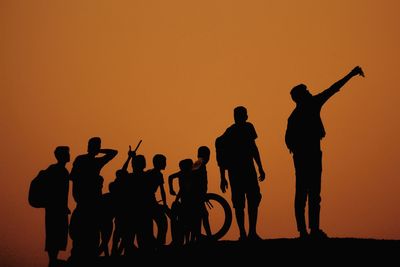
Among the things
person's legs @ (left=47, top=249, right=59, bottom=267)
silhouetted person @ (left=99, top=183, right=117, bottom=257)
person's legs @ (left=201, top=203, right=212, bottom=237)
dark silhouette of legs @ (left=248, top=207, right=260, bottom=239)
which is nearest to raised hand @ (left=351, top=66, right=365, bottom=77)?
dark silhouette of legs @ (left=248, top=207, right=260, bottom=239)

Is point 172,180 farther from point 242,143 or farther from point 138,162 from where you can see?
point 242,143

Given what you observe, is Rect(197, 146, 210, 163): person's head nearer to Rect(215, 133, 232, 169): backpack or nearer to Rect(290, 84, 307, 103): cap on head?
Rect(215, 133, 232, 169): backpack

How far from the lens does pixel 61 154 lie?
927cm

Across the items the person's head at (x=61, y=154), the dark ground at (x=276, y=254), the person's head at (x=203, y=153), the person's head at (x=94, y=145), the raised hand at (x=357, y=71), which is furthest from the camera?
the person's head at (x=203, y=153)

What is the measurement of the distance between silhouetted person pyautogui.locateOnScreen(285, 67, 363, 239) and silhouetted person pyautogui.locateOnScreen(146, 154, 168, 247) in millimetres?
2917

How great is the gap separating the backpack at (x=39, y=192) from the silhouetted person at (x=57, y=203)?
0.23 ft

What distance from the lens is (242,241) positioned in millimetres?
9023

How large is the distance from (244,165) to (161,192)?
6.66 ft

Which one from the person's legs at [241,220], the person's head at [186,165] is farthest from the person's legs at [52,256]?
the person's legs at [241,220]

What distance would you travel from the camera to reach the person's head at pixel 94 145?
9141mm

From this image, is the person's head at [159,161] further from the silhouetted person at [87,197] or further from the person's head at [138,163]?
the silhouetted person at [87,197]

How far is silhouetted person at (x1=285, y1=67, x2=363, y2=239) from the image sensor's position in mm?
8117

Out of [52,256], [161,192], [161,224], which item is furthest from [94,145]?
[52,256]

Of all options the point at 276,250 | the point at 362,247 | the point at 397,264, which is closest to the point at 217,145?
the point at 276,250
